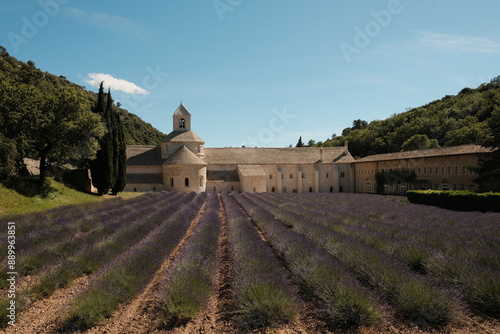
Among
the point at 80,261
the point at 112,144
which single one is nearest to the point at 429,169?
the point at 112,144

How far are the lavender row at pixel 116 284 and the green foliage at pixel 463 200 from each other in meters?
16.5

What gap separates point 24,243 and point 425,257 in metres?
9.39

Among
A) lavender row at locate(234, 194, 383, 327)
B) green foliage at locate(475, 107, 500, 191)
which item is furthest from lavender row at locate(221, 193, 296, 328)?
green foliage at locate(475, 107, 500, 191)

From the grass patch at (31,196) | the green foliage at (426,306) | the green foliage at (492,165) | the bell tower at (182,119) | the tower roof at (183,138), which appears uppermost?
the bell tower at (182,119)

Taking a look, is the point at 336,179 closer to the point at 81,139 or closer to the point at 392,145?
the point at 392,145

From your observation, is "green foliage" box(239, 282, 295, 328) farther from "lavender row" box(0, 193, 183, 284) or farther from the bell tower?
the bell tower

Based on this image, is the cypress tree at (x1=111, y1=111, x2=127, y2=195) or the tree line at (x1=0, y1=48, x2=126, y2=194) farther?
the cypress tree at (x1=111, y1=111, x2=127, y2=195)

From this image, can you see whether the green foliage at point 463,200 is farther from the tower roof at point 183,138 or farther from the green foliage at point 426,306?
the tower roof at point 183,138

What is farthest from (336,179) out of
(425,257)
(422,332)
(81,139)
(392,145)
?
(422,332)

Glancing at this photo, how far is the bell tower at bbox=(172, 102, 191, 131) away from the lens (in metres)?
45.0

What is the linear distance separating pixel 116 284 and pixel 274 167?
134 feet

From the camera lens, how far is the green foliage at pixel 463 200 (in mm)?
16002

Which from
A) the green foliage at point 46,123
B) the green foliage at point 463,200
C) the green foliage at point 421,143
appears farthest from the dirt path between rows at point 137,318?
the green foliage at point 421,143

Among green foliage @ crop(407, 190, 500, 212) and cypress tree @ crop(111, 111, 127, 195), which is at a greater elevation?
cypress tree @ crop(111, 111, 127, 195)
